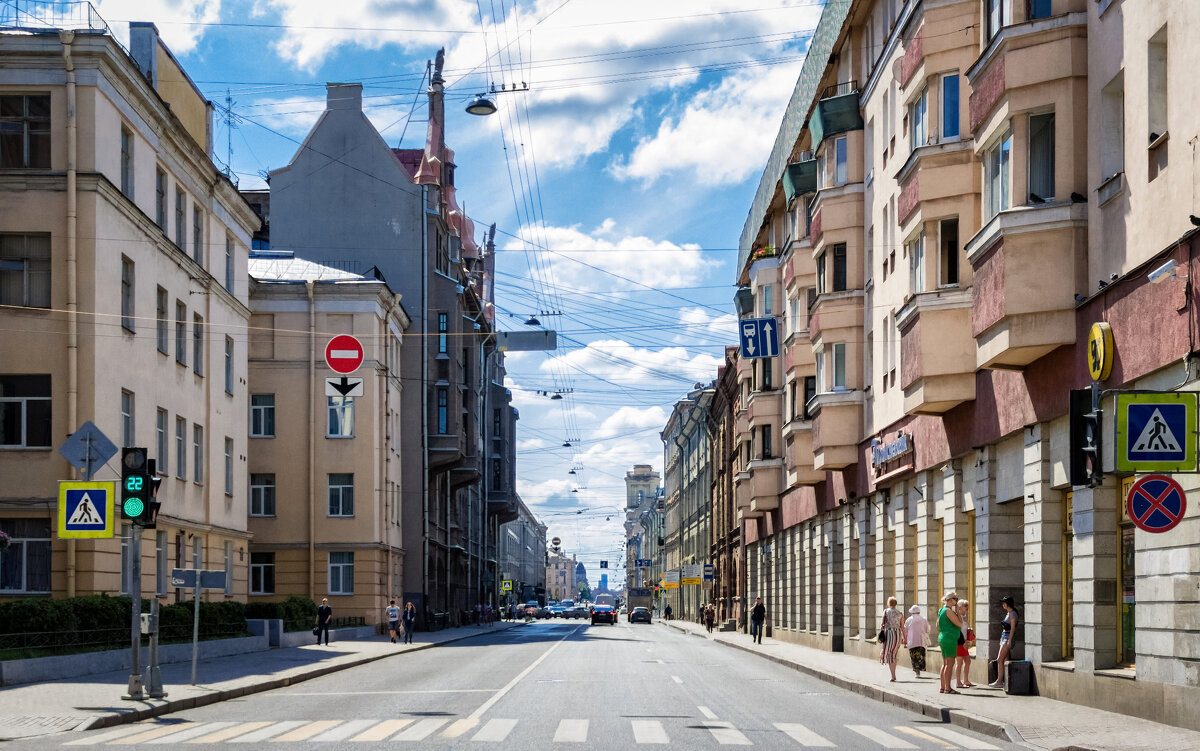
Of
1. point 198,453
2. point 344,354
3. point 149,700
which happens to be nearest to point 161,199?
point 198,453

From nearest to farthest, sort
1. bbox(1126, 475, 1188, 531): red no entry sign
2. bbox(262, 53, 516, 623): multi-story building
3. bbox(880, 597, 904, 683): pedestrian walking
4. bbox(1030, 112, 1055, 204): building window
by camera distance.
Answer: bbox(1126, 475, 1188, 531): red no entry sign < bbox(1030, 112, 1055, 204): building window < bbox(880, 597, 904, 683): pedestrian walking < bbox(262, 53, 516, 623): multi-story building

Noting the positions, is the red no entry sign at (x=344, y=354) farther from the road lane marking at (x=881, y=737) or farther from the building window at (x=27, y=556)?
the road lane marking at (x=881, y=737)

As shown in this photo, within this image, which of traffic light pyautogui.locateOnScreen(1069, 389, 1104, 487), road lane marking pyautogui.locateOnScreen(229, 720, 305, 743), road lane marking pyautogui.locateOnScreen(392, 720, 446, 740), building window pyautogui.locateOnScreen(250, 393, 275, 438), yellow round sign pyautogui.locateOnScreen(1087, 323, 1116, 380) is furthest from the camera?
building window pyautogui.locateOnScreen(250, 393, 275, 438)

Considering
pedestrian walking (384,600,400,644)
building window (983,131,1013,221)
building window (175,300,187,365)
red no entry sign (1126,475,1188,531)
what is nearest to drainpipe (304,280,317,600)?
pedestrian walking (384,600,400,644)

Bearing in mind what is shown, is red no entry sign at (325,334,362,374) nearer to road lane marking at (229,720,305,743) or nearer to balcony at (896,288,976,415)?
balcony at (896,288,976,415)

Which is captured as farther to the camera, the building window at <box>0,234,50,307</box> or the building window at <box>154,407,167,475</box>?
the building window at <box>154,407,167,475</box>

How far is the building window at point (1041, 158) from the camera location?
21203mm

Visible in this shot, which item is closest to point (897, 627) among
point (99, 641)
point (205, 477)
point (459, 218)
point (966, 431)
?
point (966, 431)

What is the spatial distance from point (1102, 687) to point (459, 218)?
74.6 metres

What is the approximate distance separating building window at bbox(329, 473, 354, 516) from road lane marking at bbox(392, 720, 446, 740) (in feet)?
130

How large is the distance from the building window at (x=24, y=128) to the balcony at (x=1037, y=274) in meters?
21.1

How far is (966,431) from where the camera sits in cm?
2686

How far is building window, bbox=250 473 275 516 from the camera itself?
56.6 m

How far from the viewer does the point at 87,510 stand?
20312 millimetres
